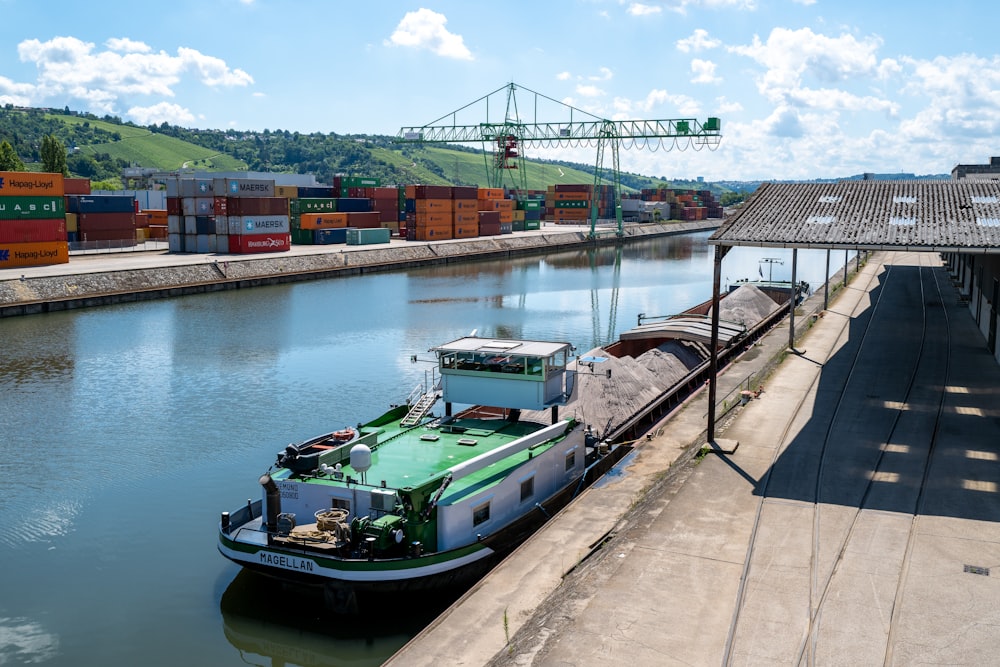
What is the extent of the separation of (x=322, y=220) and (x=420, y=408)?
2989 inches

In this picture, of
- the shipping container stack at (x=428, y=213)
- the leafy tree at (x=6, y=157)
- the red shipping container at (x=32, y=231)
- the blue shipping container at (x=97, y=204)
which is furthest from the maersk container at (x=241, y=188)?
the leafy tree at (x=6, y=157)

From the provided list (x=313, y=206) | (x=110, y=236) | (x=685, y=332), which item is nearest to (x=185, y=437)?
(x=685, y=332)

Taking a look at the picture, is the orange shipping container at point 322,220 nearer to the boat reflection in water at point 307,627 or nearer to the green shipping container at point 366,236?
the green shipping container at point 366,236

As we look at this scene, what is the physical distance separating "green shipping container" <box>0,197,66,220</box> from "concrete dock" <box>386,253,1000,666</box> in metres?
53.3

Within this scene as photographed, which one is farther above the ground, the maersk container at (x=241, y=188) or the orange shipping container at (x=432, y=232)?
the maersk container at (x=241, y=188)

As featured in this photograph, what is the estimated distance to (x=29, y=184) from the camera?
61.2 m

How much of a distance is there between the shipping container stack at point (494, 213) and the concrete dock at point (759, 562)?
93.4 meters

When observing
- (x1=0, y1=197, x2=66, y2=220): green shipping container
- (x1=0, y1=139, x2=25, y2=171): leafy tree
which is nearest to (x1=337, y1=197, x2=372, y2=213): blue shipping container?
(x1=0, y1=139, x2=25, y2=171): leafy tree

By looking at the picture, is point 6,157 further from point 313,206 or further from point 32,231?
point 32,231

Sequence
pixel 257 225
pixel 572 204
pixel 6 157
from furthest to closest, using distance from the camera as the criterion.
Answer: pixel 572 204, pixel 6 157, pixel 257 225

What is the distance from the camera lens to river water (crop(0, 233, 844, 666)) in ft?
51.2

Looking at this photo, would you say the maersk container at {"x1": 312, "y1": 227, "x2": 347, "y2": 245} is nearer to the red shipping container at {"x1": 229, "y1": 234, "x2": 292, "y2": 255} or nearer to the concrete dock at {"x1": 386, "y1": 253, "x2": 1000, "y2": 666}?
the red shipping container at {"x1": 229, "y1": 234, "x2": 292, "y2": 255}

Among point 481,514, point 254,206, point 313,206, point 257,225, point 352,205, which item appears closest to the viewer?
point 481,514

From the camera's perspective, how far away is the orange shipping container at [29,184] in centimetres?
5953
